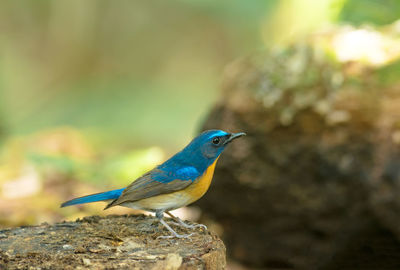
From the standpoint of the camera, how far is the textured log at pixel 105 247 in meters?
3.08

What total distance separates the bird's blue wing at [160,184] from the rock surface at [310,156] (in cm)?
218

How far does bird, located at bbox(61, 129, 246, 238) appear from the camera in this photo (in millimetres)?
3836

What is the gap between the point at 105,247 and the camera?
3365mm

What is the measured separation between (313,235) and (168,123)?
→ 7807mm

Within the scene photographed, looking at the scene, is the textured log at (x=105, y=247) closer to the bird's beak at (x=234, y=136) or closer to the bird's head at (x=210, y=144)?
the bird's head at (x=210, y=144)

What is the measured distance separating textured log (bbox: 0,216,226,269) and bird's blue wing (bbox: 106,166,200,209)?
0.25 m

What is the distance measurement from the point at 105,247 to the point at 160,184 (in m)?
0.71

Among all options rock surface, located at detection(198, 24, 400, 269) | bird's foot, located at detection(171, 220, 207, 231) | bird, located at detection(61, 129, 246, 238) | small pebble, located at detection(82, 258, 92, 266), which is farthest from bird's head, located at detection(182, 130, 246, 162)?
rock surface, located at detection(198, 24, 400, 269)

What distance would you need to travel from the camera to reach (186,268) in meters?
3.05

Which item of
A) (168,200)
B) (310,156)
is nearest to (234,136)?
(168,200)

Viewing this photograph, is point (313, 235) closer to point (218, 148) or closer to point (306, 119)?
point (306, 119)

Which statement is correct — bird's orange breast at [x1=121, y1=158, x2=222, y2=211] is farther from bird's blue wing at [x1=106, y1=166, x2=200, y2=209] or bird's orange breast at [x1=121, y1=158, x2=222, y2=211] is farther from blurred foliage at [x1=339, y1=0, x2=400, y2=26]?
A: blurred foliage at [x1=339, y1=0, x2=400, y2=26]

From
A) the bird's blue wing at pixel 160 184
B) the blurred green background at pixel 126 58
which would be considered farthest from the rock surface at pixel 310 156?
the blurred green background at pixel 126 58

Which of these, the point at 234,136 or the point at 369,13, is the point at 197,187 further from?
the point at 369,13
